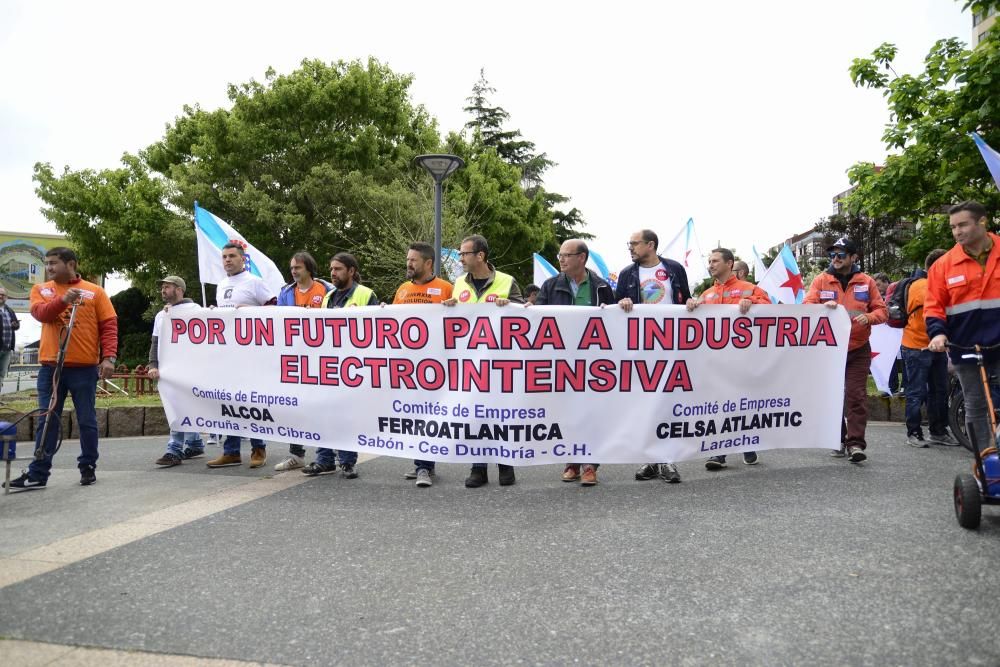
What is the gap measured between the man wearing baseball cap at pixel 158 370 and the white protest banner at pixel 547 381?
102 cm

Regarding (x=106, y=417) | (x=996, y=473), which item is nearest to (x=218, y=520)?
(x=996, y=473)

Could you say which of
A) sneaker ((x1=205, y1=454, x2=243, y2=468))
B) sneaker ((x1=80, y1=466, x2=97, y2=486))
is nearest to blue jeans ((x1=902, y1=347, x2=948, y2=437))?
sneaker ((x1=205, y1=454, x2=243, y2=468))

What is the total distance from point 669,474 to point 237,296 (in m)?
4.33

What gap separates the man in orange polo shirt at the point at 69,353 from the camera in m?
5.74

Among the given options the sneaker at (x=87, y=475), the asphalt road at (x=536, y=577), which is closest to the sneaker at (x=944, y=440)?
the asphalt road at (x=536, y=577)

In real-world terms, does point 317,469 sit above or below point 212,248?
below

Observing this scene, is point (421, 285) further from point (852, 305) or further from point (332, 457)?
point (852, 305)

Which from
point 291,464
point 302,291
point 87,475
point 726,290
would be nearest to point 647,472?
point 726,290

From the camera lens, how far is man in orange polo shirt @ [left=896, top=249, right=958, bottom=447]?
7578 mm

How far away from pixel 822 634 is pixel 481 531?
2020 millimetres

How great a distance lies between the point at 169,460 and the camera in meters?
6.79

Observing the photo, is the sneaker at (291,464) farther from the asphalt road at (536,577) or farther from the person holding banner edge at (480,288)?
the person holding banner edge at (480,288)

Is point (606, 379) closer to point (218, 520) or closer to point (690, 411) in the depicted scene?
point (690, 411)

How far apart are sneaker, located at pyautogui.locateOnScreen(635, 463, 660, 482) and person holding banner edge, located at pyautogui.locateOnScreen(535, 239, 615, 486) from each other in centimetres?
47
